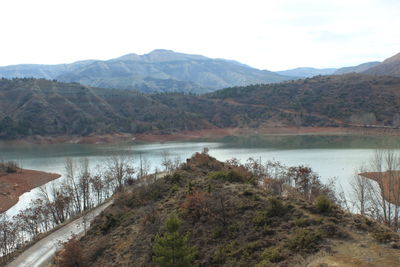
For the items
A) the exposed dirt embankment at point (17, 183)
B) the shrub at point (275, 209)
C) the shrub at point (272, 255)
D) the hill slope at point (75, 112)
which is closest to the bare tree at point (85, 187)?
the exposed dirt embankment at point (17, 183)

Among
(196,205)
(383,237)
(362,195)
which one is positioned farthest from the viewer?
(362,195)

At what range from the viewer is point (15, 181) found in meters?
55.7

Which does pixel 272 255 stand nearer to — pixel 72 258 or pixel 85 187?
pixel 72 258

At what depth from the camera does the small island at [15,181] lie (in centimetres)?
4700

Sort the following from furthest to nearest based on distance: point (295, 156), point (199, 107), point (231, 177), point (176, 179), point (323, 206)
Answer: point (199, 107), point (295, 156), point (176, 179), point (231, 177), point (323, 206)

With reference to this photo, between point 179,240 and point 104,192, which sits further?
point 104,192

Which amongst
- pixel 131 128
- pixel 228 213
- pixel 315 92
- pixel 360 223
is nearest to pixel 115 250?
pixel 228 213

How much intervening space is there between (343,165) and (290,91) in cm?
9553

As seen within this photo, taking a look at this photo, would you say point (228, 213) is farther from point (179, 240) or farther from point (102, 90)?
point (102, 90)

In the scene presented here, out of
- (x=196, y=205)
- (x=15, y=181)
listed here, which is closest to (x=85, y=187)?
(x=15, y=181)

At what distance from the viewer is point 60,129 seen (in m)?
121

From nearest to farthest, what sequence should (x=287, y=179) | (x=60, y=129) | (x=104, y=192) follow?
(x=287, y=179) → (x=104, y=192) → (x=60, y=129)

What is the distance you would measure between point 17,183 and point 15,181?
123cm

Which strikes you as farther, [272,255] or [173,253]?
[173,253]
